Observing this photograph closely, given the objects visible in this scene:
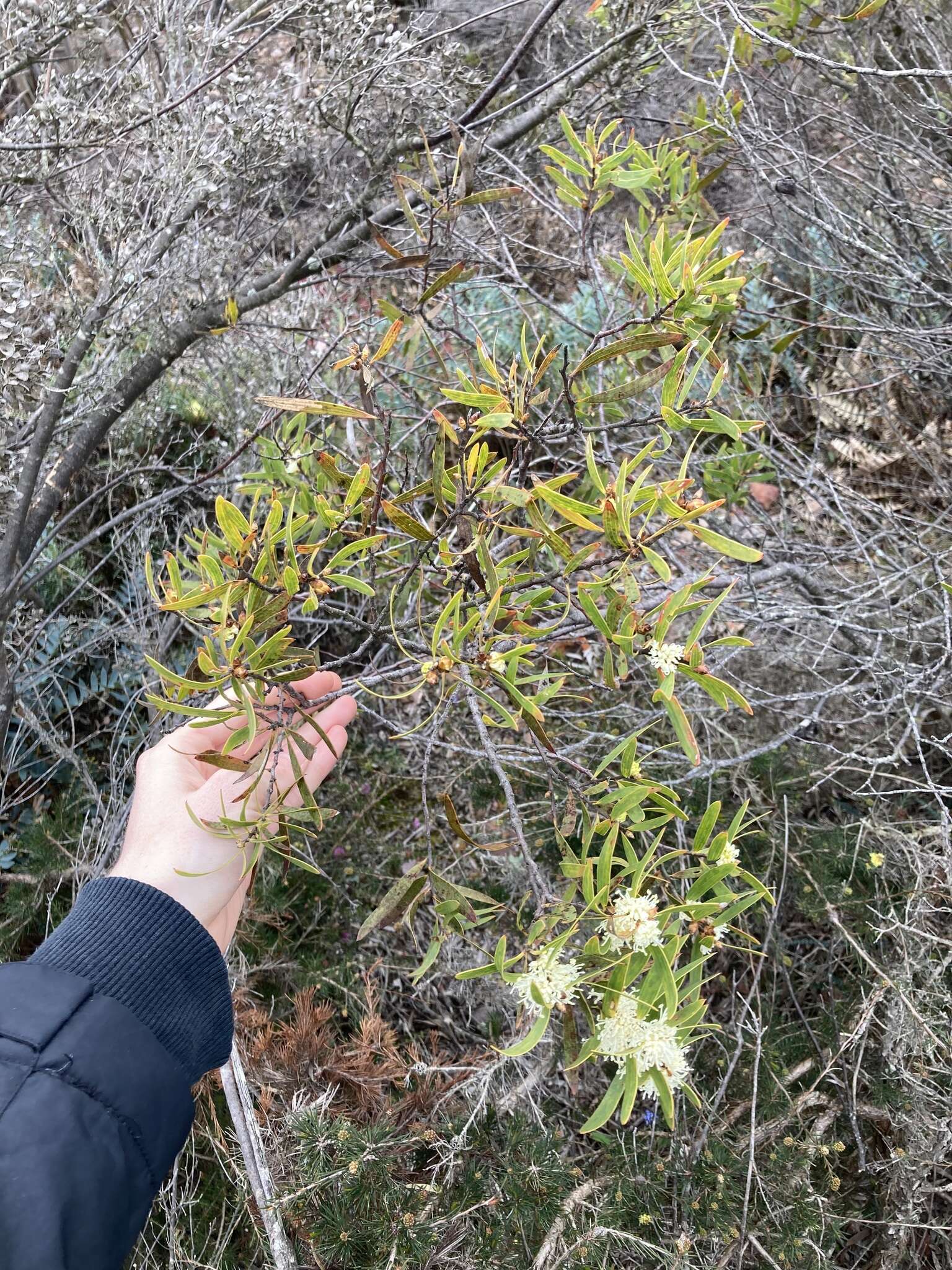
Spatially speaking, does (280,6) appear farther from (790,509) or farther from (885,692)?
(885,692)

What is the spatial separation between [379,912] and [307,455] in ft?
2.82

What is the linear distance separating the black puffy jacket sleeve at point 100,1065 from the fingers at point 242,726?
27 centimetres

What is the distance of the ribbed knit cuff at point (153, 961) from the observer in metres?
1.18

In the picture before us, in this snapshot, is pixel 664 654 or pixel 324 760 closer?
pixel 664 654

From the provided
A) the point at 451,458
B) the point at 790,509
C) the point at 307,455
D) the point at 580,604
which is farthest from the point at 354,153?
the point at 580,604

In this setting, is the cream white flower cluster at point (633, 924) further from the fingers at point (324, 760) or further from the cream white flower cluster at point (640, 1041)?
the fingers at point (324, 760)

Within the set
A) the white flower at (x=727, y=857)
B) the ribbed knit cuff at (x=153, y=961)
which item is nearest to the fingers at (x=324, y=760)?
the ribbed knit cuff at (x=153, y=961)

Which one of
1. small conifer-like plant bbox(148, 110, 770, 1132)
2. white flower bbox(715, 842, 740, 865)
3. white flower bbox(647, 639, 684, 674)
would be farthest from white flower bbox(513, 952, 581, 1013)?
white flower bbox(647, 639, 684, 674)

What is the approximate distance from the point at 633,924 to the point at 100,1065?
29.4 inches

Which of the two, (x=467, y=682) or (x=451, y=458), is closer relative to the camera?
(x=467, y=682)

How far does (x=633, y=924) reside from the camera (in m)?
1.04

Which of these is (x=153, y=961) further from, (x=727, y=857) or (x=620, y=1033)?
(x=727, y=857)

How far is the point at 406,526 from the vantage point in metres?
1.12

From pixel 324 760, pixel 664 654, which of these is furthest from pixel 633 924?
pixel 324 760
